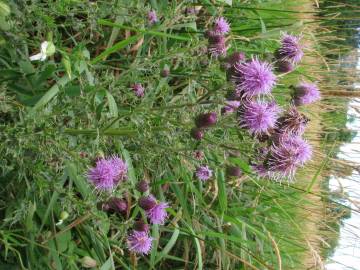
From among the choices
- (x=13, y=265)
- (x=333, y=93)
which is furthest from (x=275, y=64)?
(x=13, y=265)

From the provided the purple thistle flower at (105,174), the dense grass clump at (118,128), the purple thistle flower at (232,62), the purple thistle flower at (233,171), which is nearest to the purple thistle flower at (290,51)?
the dense grass clump at (118,128)

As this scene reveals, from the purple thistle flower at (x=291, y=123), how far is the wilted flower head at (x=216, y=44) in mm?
319

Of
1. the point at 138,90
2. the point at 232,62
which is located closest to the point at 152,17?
the point at 138,90

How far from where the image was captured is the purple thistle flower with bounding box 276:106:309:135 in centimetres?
119

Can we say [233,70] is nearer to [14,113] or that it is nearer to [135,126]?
[135,126]

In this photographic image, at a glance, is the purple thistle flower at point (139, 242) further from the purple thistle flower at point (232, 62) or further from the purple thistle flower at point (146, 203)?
the purple thistle flower at point (232, 62)

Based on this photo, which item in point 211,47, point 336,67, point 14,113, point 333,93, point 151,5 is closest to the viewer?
point 14,113

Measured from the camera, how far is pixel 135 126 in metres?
1.32

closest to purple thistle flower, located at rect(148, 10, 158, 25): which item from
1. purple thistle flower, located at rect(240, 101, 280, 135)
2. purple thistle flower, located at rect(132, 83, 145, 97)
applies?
purple thistle flower, located at rect(132, 83, 145, 97)

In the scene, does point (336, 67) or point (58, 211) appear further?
point (336, 67)

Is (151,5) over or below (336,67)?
over

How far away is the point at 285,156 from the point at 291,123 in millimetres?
101

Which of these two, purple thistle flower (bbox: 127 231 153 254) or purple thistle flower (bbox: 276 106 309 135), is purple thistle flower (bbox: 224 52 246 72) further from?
purple thistle flower (bbox: 127 231 153 254)

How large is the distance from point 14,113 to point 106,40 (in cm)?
57
